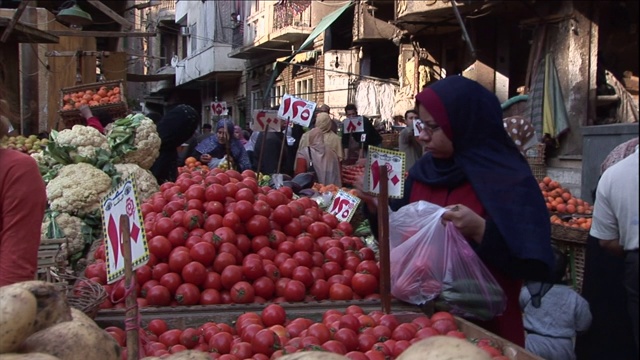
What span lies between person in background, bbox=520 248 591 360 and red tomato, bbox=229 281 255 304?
1.99 m

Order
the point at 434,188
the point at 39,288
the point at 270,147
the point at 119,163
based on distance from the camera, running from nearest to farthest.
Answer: the point at 39,288 < the point at 434,188 < the point at 119,163 < the point at 270,147

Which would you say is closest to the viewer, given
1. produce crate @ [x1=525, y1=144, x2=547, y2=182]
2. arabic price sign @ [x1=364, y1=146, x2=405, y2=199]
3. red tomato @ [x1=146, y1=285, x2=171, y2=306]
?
arabic price sign @ [x1=364, y1=146, x2=405, y2=199]

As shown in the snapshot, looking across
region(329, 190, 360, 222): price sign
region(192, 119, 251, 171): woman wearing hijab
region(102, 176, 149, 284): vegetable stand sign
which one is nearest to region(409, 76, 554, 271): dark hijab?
region(102, 176, 149, 284): vegetable stand sign

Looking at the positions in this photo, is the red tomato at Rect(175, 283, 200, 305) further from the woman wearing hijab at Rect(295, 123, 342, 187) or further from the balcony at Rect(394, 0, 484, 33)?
the balcony at Rect(394, 0, 484, 33)

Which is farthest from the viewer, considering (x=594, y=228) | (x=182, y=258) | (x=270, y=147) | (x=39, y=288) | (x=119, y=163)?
(x=270, y=147)

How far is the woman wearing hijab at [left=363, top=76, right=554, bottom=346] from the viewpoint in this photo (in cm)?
286

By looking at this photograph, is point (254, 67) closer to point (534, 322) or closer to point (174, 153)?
point (174, 153)

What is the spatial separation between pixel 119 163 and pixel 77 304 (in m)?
3.45

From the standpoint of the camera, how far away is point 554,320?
A: 184 inches

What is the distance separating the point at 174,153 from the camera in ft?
25.3

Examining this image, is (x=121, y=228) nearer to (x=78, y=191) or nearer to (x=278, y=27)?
(x=78, y=191)

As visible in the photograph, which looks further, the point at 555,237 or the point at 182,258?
the point at 555,237

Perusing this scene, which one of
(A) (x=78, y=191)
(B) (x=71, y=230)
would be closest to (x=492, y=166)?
(B) (x=71, y=230)

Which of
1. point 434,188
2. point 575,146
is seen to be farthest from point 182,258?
point 575,146
